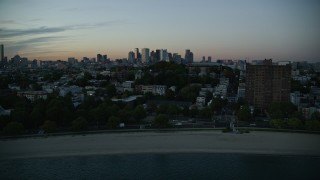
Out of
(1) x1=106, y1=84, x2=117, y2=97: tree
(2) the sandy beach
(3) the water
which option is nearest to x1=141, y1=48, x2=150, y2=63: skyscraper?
(1) x1=106, y1=84, x2=117, y2=97: tree

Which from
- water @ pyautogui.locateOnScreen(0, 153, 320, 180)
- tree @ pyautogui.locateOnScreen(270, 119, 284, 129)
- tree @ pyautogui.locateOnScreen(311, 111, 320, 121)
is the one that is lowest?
water @ pyautogui.locateOnScreen(0, 153, 320, 180)

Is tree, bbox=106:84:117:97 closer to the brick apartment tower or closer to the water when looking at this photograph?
the brick apartment tower

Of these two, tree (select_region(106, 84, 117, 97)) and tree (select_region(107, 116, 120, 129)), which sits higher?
tree (select_region(106, 84, 117, 97))

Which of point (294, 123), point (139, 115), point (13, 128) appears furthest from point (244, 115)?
point (13, 128)

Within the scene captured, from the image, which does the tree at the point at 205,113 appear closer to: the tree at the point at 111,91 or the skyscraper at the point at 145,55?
the tree at the point at 111,91

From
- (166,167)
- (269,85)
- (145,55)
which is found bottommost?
(166,167)

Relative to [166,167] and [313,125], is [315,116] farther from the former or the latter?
[166,167]

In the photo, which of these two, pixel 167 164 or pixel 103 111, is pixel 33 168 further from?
pixel 103 111
